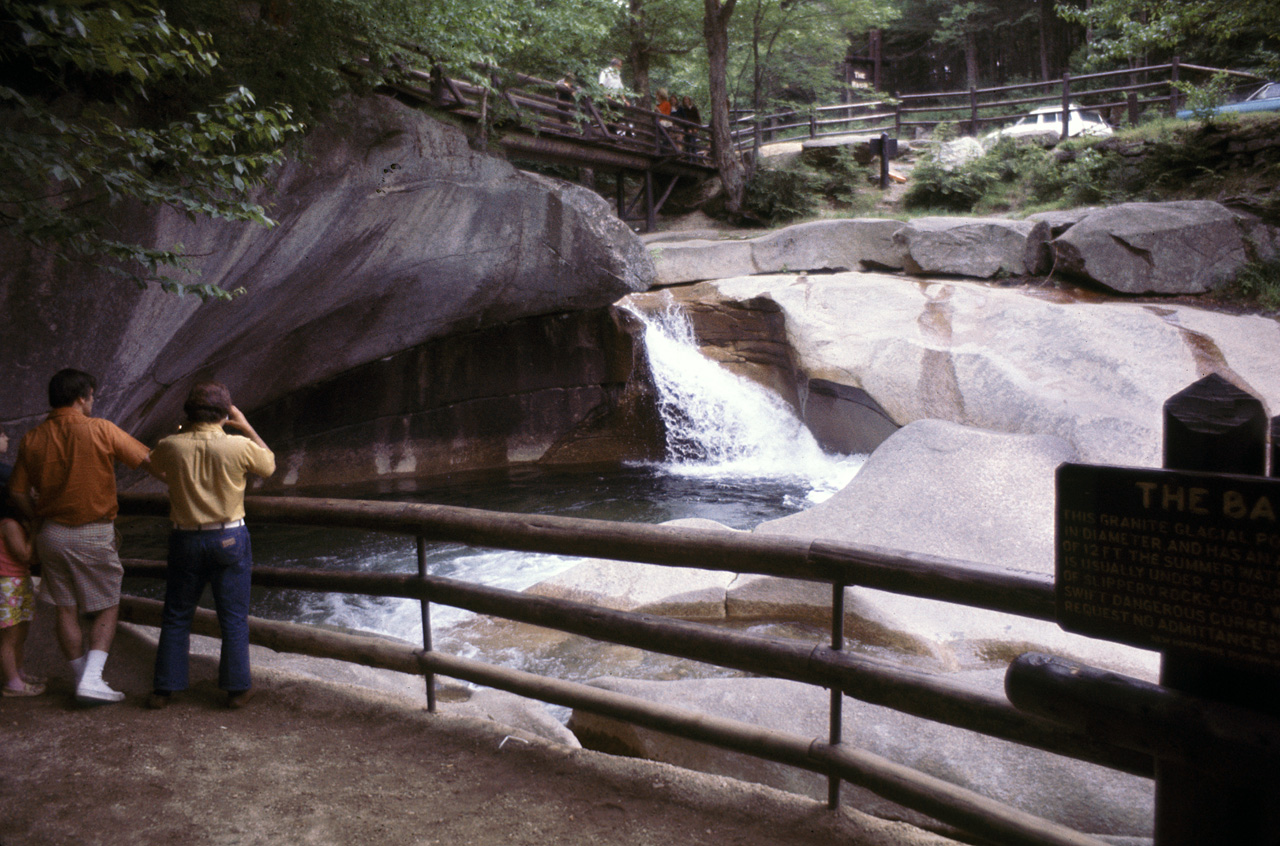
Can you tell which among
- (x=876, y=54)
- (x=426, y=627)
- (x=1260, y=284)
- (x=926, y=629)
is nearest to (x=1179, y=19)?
(x=1260, y=284)

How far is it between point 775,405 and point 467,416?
4.96m

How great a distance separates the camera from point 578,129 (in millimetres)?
14242

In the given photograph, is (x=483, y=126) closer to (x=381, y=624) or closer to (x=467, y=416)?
(x=467, y=416)

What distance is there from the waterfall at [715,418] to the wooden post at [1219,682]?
11176 mm

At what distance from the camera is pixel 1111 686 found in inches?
67.2

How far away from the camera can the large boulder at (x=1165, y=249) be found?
1207 centimetres

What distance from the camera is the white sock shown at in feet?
12.9

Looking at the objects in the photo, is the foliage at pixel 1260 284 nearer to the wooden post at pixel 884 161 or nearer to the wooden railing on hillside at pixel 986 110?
the wooden railing on hillside at pixel 986 110

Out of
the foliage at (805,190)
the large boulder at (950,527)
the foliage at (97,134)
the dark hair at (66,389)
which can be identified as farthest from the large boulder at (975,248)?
the dark hair at (66,389)

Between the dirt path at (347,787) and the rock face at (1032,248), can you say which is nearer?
the dirt path at (347,787)

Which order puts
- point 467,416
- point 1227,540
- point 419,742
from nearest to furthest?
point 1227,540 → point 419,742 → point 467,416

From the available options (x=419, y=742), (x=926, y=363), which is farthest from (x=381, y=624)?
(x=926, y=363)

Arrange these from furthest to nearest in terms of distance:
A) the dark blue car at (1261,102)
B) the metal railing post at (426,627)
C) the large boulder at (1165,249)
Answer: the dark blue car at (1261,102) → the large boulder at (1165,249) → the metal railing post at (426,627)

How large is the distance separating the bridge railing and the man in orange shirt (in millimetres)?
340
